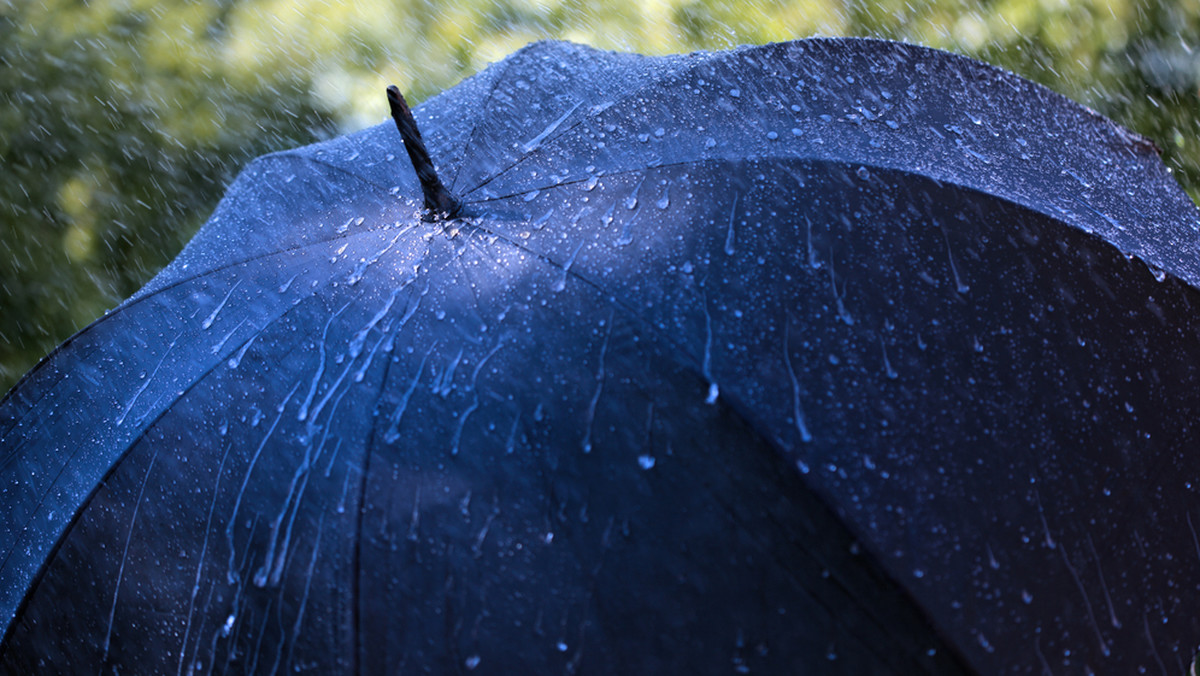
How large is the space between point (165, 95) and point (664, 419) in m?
3.64

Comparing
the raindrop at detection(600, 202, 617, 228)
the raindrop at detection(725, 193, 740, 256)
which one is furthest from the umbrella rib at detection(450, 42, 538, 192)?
the raindrop at detection(725, 193, 740, 256)

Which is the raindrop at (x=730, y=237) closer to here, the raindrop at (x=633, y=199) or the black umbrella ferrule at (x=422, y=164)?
the raindrop at (x=633, y=199)

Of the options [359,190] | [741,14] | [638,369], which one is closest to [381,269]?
[359,190]

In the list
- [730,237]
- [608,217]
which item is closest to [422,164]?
[608,217]

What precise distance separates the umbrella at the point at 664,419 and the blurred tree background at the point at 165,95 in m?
2.46

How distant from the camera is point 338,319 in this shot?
1455 mm

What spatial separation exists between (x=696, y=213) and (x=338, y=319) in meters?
0.55

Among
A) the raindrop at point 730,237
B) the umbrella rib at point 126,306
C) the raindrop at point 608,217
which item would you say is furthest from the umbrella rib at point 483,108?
the raindrop at point 730,237

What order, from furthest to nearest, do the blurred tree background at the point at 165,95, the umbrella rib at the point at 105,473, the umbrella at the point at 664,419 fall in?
the blurred tree background at the point at 165,95 → the umbrella rib at the point at 105,473 → the umbrella at the point at 664,419

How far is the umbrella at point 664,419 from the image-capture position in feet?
4.10

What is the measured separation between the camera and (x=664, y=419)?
127 centimetres

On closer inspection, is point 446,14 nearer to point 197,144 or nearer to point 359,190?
point 197,144

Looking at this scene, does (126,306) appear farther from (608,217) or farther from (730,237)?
(730,237)

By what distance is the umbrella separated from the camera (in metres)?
1.25
